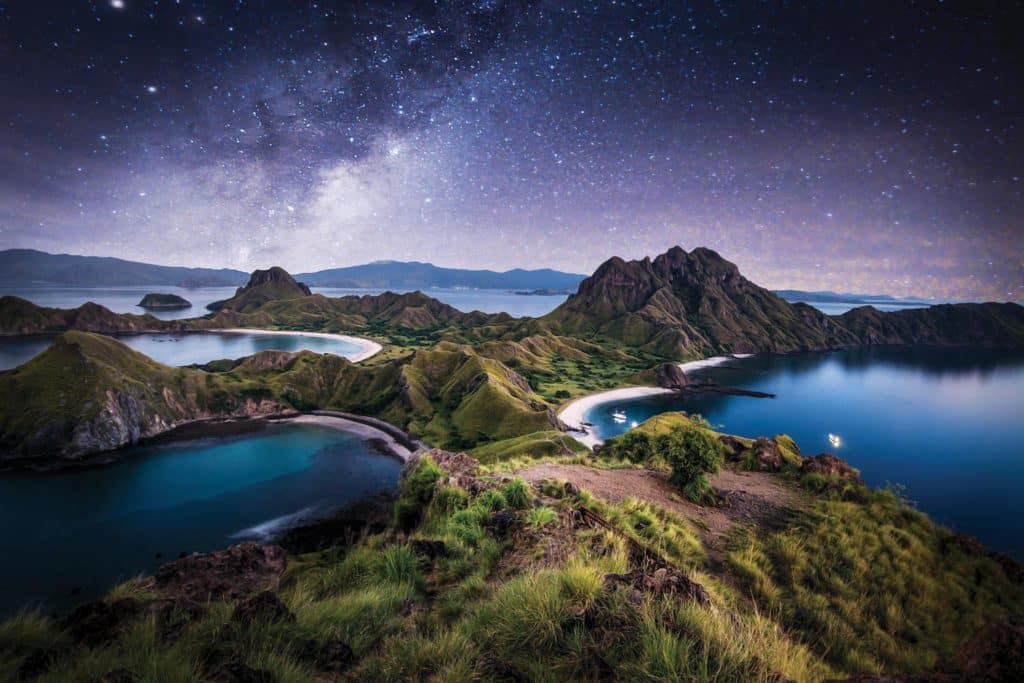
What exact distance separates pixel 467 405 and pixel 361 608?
83.4m

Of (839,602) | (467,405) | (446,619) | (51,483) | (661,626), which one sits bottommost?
(51,483)

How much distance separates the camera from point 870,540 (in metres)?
10.4

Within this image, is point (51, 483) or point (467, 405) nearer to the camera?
point (51, 483)

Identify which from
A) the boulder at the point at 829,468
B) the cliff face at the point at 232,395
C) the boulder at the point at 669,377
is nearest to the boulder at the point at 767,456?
the boulder at the point at 829,468

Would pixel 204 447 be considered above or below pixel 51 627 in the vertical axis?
below

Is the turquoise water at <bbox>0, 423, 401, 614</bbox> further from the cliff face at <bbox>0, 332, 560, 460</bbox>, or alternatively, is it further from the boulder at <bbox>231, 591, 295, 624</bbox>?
the boulder at <bbox>231, 591, 295, 624</bbox>

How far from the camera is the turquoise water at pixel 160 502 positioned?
147 ft

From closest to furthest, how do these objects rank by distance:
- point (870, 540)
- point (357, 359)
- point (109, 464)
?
point (870, 540) < point (109, 464) < point (357, 359)

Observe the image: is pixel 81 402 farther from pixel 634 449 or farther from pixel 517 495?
pixel 517 495

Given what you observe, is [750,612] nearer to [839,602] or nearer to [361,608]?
[839,602]

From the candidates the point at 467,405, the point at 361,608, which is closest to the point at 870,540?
the point at 361,608

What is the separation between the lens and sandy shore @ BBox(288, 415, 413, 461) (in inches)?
3071

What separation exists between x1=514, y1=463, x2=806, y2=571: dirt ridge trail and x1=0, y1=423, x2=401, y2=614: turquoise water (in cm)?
5420

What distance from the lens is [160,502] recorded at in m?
60.6
